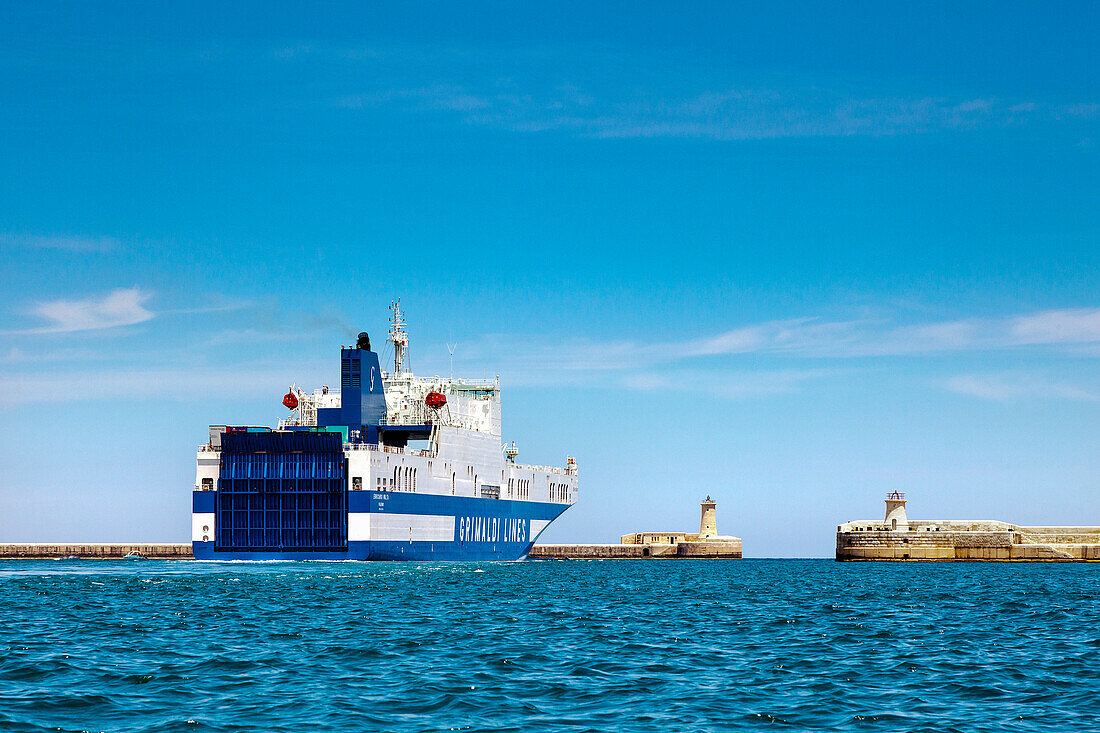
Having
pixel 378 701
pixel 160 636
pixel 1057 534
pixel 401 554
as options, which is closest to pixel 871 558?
pixel 1057 534

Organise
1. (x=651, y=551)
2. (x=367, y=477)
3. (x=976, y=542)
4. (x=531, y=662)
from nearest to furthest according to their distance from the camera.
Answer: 1. (x=531, y=662)
2. (x=367, y=477)
3. (x=976, y=542)
4. (x=651, y=551)

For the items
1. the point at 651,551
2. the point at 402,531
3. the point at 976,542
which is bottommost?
the point at 651,551

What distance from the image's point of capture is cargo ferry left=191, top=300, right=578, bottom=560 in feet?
262

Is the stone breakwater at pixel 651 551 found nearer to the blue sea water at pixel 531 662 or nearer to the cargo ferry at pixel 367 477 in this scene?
the cargo ferry at pixel 367 477

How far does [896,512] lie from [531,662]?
310 feet

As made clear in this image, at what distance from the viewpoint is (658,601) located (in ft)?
176

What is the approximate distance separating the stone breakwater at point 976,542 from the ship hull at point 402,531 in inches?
1455

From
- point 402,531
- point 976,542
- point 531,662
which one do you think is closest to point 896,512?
point 976,542

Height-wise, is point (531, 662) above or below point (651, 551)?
above

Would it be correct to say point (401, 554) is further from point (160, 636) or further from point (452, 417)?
point (160, 636)

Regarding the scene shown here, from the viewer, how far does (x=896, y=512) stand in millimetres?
119062

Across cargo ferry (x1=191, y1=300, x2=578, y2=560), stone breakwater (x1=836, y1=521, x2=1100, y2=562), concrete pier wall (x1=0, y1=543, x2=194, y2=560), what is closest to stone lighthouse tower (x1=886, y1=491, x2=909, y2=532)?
stone breakwater (x1=836, y1=521, x2=1100, y2=562)

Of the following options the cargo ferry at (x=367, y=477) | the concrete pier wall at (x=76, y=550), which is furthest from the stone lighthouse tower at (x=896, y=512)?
the concrete pier wall at (x=76, y=550)

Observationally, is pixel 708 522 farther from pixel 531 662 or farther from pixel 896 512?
pixel 531 662
